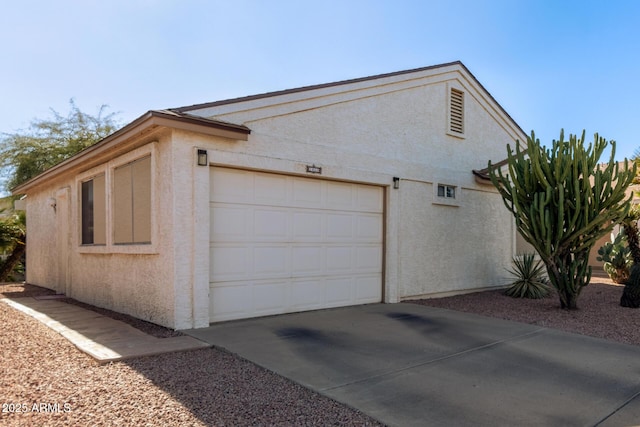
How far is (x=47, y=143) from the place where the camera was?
2370cm

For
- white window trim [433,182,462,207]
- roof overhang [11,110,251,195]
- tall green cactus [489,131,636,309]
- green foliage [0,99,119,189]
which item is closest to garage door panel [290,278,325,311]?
roof overhang [11,110,251,195]

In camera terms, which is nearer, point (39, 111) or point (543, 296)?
point (543, 296)

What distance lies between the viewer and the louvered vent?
11.5 meters

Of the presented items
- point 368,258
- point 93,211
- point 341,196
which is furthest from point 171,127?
point 368,258

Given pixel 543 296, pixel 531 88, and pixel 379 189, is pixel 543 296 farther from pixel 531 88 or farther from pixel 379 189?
pixel 531 88

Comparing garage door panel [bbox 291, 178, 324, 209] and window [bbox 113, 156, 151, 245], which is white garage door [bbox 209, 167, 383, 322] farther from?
window [bbox 113, 156, 151, 245]

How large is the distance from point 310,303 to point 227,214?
96.5 inches

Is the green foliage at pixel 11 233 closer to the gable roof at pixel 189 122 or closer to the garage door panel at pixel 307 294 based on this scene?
the gable roof at pixel 189 122

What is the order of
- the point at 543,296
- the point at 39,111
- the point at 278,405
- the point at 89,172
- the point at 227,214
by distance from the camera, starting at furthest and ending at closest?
the point at 39,111
the point at 543,296
the point at 89,172
the point at 227,214
the point at 278,405

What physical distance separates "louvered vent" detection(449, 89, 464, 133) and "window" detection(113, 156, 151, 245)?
761 centimetres

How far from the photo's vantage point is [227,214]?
292 inches

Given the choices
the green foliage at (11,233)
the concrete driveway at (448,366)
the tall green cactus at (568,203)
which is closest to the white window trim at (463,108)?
the tall green cactus at (568,203)

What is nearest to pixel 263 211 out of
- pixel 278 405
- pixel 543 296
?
pixel 278 405

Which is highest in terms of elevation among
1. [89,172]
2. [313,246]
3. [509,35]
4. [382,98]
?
[509,35]
